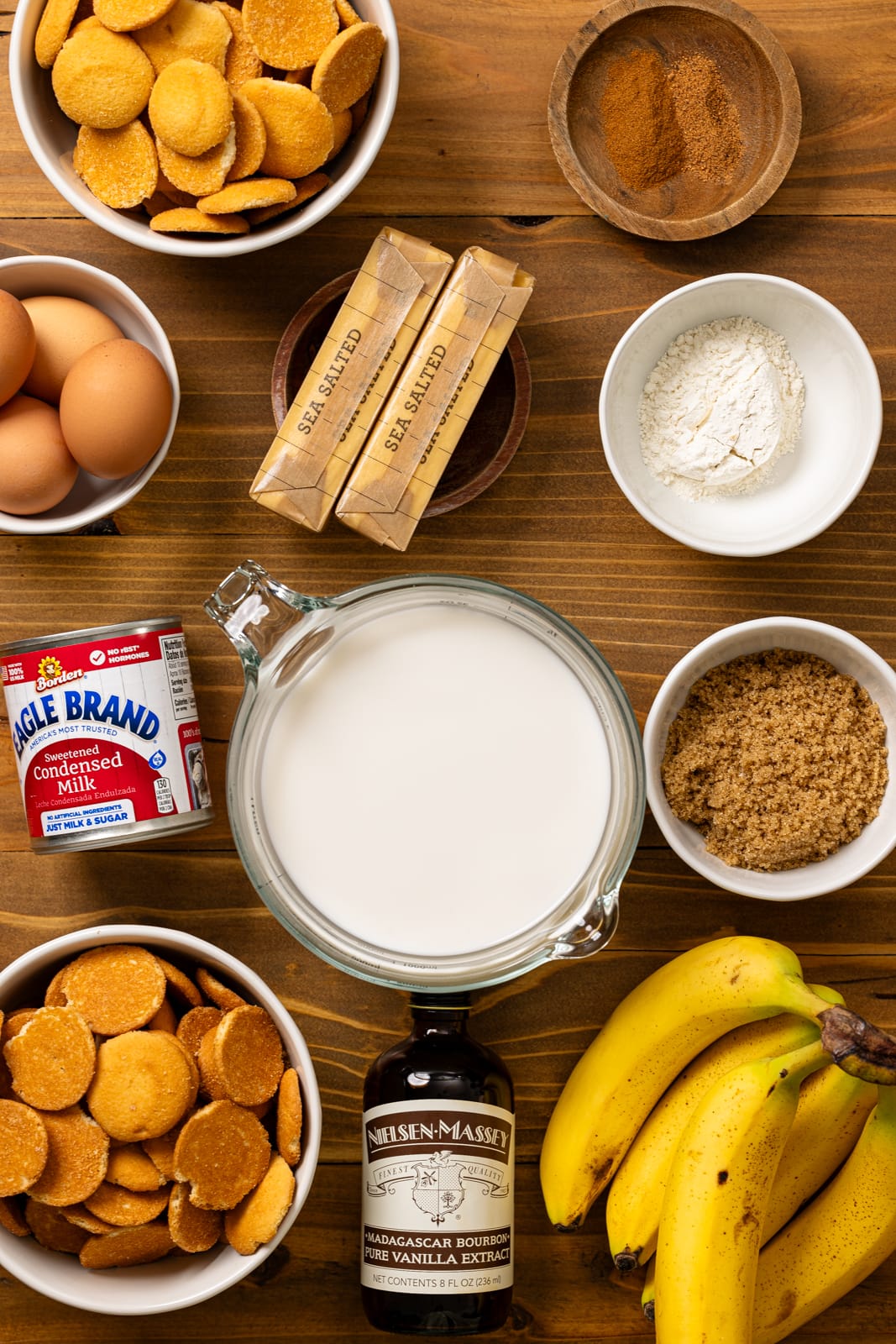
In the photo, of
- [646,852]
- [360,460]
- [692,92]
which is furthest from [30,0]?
[646,852]

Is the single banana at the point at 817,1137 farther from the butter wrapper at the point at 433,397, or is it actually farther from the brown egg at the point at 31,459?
the brown egg at the point at 31,459

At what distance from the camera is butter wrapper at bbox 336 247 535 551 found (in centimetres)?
87

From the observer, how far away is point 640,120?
96cm

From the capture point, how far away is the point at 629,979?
3.24ft

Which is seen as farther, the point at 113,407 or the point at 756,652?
the point at 756,652

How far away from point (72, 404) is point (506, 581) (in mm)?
386

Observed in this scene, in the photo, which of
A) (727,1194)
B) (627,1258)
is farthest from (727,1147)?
(627,1258)

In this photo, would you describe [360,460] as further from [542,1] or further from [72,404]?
[542,1]

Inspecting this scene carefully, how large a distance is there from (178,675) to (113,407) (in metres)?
0.21

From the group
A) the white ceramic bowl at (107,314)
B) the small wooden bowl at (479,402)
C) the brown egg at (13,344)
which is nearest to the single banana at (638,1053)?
the small wooden bowl at (479,402)

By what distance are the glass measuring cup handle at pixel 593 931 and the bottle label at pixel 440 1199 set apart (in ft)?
0.53

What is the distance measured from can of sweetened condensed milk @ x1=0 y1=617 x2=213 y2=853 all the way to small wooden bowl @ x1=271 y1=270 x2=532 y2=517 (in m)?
0.25

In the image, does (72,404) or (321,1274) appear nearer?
(72,404)

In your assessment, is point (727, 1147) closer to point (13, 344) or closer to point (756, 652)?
point (756, 652)
